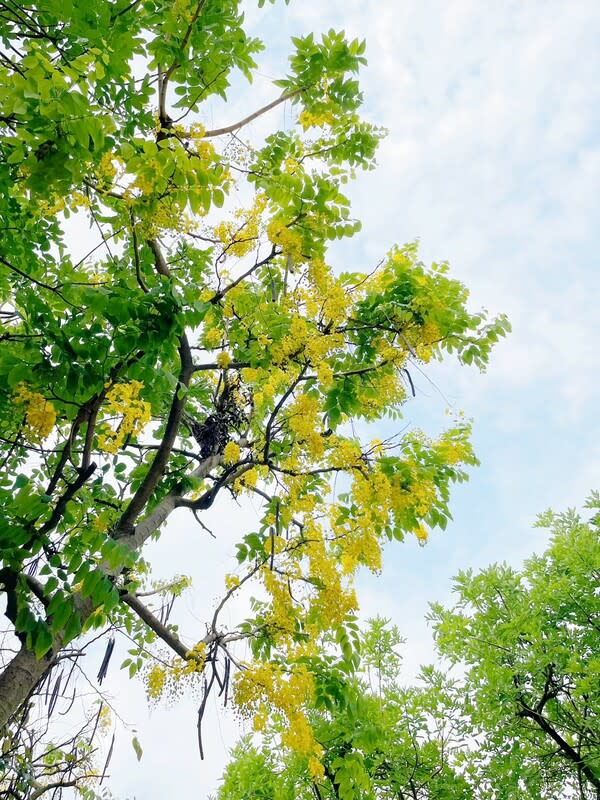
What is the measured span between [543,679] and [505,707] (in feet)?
1.67

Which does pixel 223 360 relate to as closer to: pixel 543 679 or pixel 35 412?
pixel 35 412

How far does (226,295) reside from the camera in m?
3.81

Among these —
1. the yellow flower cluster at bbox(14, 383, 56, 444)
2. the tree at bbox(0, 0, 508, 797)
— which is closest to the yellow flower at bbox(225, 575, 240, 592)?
the tree at bbox(0, 0, 508, 797)

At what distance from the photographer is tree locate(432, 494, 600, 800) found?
6.38 m

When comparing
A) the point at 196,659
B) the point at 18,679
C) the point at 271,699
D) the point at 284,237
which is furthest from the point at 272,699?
the point at 284,237

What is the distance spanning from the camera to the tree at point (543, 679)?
6375 mm

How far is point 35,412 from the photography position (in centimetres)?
265

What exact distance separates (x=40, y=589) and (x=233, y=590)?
115cm

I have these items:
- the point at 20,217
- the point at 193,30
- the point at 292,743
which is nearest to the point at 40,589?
the point at 292,743

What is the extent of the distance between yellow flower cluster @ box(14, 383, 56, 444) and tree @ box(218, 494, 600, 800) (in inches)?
179

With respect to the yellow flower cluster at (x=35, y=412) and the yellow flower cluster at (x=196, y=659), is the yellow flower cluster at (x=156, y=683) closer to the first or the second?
the yellow flower cluster at (x=196, y=659)

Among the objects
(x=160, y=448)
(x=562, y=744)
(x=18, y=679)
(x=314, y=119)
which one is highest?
(x=314, y=119)

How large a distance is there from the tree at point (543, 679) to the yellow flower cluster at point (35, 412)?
5718 mm

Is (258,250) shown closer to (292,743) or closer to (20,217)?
(20,217)
